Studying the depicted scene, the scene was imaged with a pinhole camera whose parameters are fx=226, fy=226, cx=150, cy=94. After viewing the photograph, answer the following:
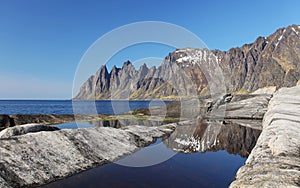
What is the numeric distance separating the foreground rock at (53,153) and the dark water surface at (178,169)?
1.14 meters

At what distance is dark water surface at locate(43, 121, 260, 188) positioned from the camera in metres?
17.3

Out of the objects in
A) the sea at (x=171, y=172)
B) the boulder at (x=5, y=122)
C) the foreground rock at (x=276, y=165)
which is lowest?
the sea at (x=171, y=172)

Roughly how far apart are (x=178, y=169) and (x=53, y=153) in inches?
453

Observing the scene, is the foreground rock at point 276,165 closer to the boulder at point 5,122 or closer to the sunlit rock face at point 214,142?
the sunlit rock face at point 214,142

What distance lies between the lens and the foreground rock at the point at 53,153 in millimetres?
16719

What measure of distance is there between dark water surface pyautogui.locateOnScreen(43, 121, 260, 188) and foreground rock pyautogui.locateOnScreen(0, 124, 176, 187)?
1.14m

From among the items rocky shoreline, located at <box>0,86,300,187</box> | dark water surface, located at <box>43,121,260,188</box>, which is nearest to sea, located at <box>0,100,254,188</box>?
dark water surface, located at <box>43,121,260,188</box>

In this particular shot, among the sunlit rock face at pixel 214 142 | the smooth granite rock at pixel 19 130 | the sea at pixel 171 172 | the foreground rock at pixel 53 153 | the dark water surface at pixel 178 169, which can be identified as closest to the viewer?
the foreground rock at pixel 53 153

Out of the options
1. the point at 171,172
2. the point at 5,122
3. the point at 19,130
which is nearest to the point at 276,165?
the point at 171,172

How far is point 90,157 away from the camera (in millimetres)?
22391

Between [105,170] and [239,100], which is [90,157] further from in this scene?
[239,100]

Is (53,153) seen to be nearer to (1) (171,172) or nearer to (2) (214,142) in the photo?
(1) (171,172)

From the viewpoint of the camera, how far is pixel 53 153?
800 inches


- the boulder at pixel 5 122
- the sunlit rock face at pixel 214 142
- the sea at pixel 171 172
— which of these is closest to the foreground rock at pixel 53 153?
the sea at pixel 171 172
